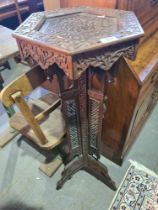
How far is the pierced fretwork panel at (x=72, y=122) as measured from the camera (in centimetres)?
94

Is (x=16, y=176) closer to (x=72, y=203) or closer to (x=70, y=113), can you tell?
(x=72, y=203)

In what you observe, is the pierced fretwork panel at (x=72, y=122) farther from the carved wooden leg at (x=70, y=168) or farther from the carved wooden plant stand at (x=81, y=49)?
the carved wooden leg at (x=70, y=168)

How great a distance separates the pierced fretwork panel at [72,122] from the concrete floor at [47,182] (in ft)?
1.30

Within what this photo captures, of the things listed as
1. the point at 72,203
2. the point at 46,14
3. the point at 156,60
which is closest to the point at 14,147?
the point at 72,203

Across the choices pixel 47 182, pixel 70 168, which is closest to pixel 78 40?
pixel 70 168

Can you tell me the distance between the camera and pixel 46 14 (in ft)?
2.78

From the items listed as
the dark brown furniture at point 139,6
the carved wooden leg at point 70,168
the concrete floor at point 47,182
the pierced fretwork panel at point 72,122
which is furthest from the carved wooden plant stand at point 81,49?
the concrete floor at point 47,182

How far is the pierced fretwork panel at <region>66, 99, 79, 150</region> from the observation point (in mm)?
945

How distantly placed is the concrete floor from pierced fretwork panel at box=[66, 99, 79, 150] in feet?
1.30

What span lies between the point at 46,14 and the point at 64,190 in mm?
1139

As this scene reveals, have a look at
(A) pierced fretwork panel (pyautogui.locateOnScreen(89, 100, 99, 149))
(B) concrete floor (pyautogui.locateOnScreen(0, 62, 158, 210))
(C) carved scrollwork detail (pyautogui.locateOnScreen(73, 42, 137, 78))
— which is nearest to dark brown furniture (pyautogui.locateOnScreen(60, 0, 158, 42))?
(C) carved scrollwork detail (pyautogui.locateOnScreen(73, 42, 137, 78))

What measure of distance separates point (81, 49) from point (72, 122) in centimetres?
54

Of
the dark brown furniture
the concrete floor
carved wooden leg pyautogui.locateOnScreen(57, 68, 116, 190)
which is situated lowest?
the concrete floor

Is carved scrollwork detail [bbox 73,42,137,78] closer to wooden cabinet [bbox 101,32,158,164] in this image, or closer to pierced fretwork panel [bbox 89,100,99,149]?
wooden cabinet [bbox 101,32,158,164]
